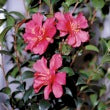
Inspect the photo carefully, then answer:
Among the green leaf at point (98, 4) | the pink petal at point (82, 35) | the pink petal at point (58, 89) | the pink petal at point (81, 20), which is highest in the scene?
the green leaf at point (98, 4)

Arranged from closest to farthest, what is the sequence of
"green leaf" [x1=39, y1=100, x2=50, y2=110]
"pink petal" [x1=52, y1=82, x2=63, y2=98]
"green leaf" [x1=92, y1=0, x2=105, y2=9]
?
1. "pink petal" [x1=52, y1=82, x2=63, y2=98]
2. "green leaf" [x1=39, y1=100, x2=50, y2=110]
3. "green leaf" [x1=92, y1=0, x2=105, y2=9]

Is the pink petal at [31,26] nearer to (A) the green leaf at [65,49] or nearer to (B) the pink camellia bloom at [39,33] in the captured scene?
(B) the pink camellia bloom at [39,33]

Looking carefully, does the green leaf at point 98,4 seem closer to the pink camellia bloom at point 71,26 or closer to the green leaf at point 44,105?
the pink camellia bloom at point 71,26

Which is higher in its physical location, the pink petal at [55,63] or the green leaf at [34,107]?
the pink petal at [55,63]

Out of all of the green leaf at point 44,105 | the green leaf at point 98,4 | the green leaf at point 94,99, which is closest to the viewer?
the green leaf at point 44,105

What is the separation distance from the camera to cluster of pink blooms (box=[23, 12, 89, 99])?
89cm

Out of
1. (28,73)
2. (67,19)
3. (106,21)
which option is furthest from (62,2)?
(106,21)

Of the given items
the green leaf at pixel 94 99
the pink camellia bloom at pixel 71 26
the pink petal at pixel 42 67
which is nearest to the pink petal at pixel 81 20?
the pink camellia bloom at pixel 71 26

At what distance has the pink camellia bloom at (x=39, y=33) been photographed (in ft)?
2.99

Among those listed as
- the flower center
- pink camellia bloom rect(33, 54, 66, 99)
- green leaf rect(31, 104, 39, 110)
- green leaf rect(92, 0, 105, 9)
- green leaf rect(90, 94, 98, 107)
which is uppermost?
green leaf rect(92, 0, 105, 9)

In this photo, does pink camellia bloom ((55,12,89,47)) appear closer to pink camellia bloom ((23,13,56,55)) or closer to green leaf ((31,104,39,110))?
pink camellia bloom ((23,13,56,55))

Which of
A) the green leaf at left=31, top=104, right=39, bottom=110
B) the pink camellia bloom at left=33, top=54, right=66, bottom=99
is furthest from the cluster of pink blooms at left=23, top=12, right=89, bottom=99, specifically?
the green leaf at left=31, top=104, right=39, bottom=110

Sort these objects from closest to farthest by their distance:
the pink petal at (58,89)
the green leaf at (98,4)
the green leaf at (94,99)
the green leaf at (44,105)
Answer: the pink petal at (58,89)
the green leaf at (44,105)
the green leaf at (98,4)
the green leaf at (94,99)

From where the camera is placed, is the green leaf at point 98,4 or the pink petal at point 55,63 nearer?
the pink petal at point 55,63
